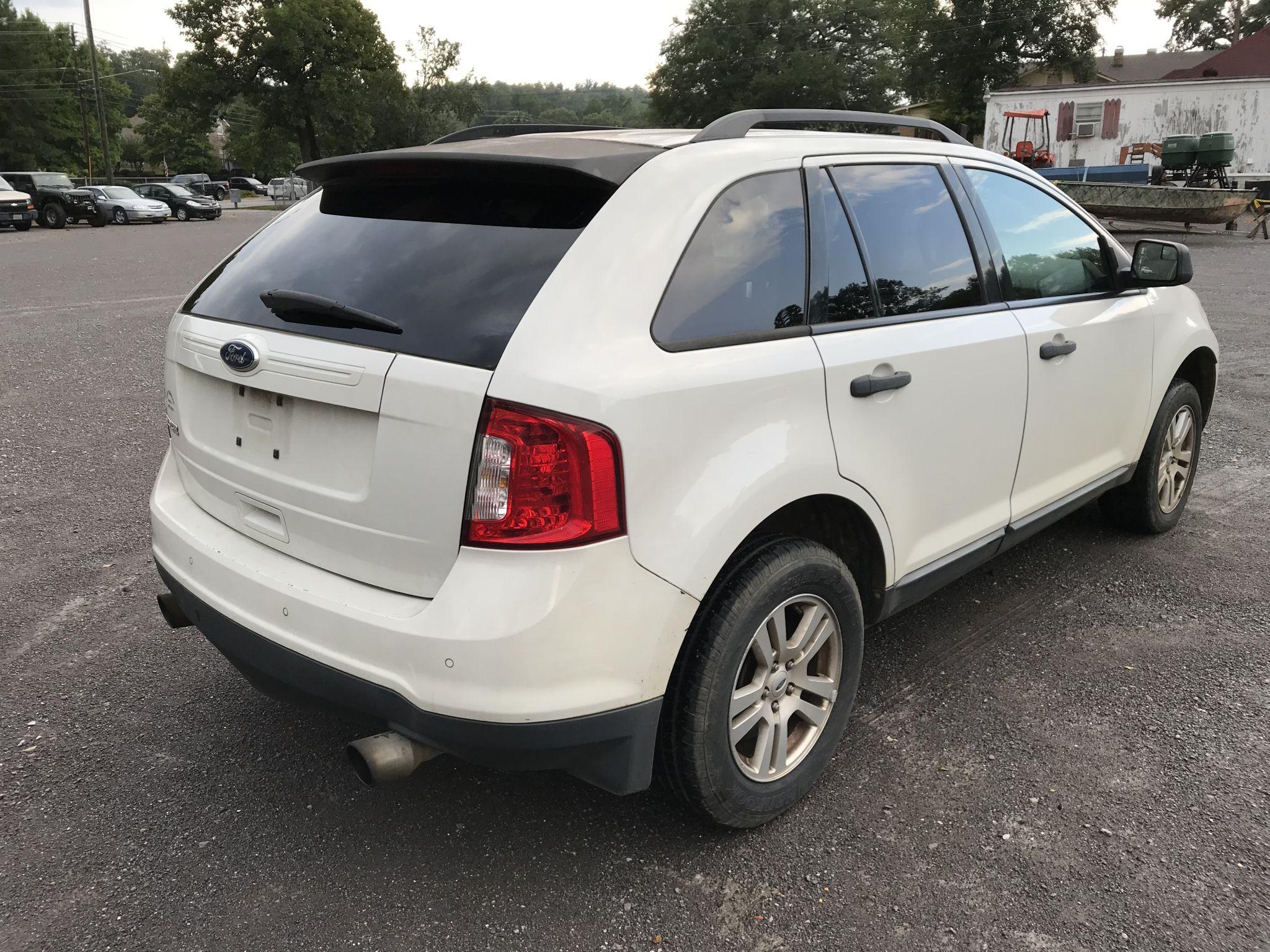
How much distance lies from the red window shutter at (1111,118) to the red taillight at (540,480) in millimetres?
36044

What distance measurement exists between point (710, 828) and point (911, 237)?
1.82 meters

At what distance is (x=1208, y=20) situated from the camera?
63.9 metres

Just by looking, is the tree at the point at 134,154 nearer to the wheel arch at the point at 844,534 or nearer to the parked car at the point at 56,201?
the parked car at the point at 56,201

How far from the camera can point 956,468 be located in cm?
305

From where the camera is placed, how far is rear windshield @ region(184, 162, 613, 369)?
2.18 m

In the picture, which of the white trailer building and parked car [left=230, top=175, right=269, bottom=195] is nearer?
the white trailer building

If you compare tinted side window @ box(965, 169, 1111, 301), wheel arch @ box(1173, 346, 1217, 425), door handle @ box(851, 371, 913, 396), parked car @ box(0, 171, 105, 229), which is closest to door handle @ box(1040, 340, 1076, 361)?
tinted side window @ box(965, 169, 1111, 301)

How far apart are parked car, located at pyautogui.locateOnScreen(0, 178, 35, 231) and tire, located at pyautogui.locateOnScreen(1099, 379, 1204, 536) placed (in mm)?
32432

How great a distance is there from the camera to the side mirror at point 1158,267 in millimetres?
3863

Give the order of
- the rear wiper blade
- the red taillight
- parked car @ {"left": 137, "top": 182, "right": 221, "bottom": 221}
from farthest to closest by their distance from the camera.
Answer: parked car @ {"left": 137, "top": 182, "right": 221, "bottom": 221} < the rear wiper blade < the red taillight

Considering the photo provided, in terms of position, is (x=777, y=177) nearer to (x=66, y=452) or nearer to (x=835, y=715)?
(x=835, y=715)

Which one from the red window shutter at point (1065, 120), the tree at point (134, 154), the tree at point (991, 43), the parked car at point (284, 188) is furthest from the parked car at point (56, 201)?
the tree at point (134, 154)

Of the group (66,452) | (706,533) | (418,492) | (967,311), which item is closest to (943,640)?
(967,311)

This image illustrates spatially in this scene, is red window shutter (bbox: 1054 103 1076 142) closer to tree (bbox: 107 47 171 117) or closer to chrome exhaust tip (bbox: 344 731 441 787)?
chrome exhaust tip (bbox: 344 731 441 787)
